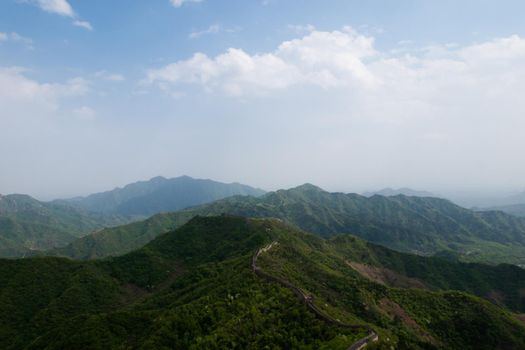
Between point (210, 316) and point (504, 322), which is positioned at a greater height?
point (210, 316)

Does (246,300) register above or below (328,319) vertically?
below

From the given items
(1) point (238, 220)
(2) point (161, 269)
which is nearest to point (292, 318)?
(2) point (161, 269)

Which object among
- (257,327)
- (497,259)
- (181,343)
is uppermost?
(257,327)

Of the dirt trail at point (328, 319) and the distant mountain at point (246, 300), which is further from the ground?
the dirt trail at point (328, 319)

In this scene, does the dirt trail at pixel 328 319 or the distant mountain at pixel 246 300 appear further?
the distant mountain at pixel 246 300

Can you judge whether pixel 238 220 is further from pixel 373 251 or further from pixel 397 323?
pixel 397 323

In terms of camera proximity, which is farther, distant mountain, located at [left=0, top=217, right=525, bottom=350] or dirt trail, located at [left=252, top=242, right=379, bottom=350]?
distant mountain, located at [left=0, top=217, right=525, bottom=350]

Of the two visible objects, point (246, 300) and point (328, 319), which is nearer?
point (328, 319)

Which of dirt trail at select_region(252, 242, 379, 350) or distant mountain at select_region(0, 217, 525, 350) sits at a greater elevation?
dirt trail at select_region(252, 242, 379, 350)
